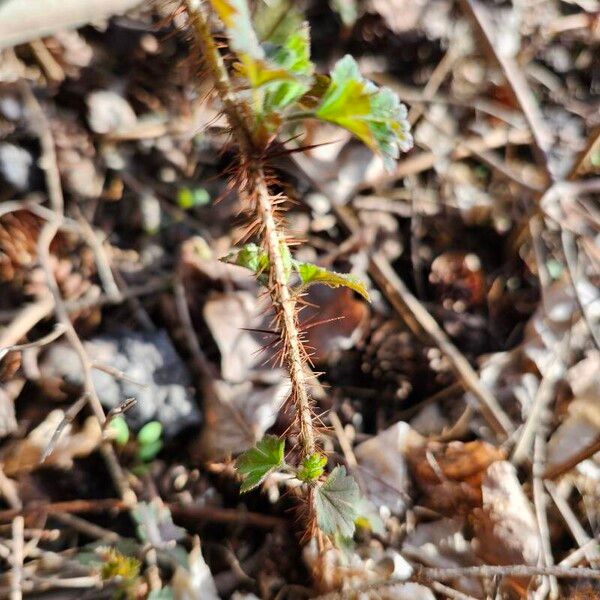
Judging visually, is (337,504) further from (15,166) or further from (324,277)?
(15,166)

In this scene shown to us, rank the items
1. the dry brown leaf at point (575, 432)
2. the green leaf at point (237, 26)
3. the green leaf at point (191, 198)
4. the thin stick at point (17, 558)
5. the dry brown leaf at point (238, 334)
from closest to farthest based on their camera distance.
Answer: the green leaf at point (237, 26)
the thin stick at point (17, 558)
the dry brown leaf at point (575, 432)
the dry brown leaf at point (238, 334)
the green leaf at point (191, 198)

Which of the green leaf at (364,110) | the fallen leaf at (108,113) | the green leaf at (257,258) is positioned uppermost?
the green leaf at (364,110)

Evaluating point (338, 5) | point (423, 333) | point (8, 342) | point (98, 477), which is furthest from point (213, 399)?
point (338, 5)

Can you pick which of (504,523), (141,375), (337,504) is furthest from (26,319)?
(504,523)

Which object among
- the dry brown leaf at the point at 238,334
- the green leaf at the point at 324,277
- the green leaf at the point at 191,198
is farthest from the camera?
the green leaf at the point at 191,198

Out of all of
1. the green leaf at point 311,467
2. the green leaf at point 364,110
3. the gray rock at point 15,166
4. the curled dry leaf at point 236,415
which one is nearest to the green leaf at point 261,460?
the green leaf at point 311,467

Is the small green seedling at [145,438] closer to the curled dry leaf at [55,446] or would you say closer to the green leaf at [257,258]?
the curled dry leaf at [55,446]

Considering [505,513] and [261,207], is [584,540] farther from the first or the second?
[261,207]
